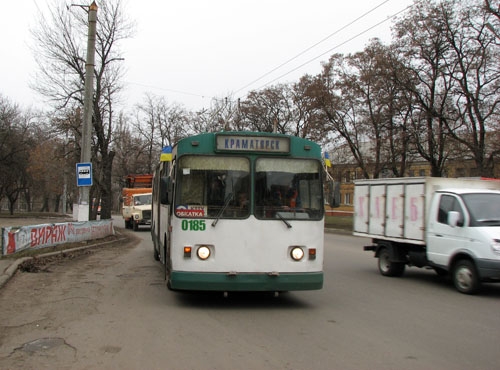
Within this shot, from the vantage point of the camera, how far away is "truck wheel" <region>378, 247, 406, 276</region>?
38.8 feet

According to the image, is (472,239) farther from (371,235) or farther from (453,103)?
(453,103)

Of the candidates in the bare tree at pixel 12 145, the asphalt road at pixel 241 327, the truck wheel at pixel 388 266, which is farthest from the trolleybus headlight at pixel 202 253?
the bare tree at pixel 12 145

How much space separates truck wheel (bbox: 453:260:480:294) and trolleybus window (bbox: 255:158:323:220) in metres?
3.64

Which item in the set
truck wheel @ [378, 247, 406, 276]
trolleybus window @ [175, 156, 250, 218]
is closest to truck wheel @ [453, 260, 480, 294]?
truck wheel @ [378, 247, 406, 276]

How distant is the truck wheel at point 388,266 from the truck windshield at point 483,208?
2.66m

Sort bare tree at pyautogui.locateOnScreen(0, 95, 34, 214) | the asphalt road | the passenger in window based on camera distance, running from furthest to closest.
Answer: bare tree at pyautogui.locateOnScreen(0, 95, 34, 214) → the passenger in window → the asphalt road

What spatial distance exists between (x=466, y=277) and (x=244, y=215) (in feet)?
16.0

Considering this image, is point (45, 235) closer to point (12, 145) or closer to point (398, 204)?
point (398, 204)

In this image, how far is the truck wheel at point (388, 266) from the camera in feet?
38.8

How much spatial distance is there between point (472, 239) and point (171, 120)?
178 feet

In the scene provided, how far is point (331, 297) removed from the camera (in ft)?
29.3

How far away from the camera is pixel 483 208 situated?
9.67 m

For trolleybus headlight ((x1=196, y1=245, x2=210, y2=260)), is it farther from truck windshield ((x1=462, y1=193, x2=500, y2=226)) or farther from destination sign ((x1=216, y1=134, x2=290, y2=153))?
truck windshield ((x1=462, y1=193, x2=500, y2=226))

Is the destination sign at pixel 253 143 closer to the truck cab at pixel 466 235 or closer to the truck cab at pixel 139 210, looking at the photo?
the truck cab at pixel 466 235
